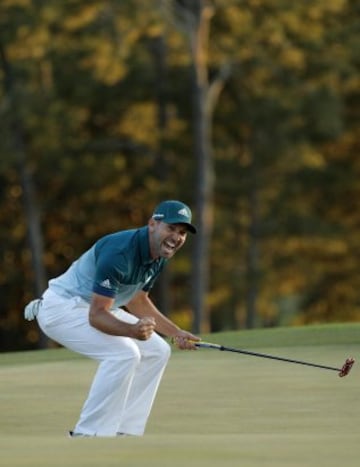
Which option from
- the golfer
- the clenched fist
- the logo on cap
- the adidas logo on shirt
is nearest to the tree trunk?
the golfer

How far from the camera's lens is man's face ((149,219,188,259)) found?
922cm

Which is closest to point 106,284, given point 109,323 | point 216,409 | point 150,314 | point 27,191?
point 109,323

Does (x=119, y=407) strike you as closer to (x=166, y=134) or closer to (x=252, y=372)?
(x=252, y=372)

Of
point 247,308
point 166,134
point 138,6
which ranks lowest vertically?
point 247,308

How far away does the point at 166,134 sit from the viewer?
43.2m

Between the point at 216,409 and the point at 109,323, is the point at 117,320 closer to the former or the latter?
the point at 109,323

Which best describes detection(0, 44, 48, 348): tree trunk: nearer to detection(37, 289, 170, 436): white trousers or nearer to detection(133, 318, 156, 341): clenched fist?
detection(37, 289, 170, 436): white trousers

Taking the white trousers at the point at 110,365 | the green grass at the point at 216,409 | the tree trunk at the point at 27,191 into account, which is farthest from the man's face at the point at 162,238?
the tree trunk at the point at 27,191

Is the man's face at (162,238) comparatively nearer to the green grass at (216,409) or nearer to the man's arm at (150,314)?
the man's arm at (150,314)

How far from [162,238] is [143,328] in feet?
1.78

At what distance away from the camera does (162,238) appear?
9.23m

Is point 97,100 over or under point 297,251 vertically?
over

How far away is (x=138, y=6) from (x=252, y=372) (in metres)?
27.0

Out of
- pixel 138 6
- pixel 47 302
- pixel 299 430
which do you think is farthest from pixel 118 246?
pixel 138 6
